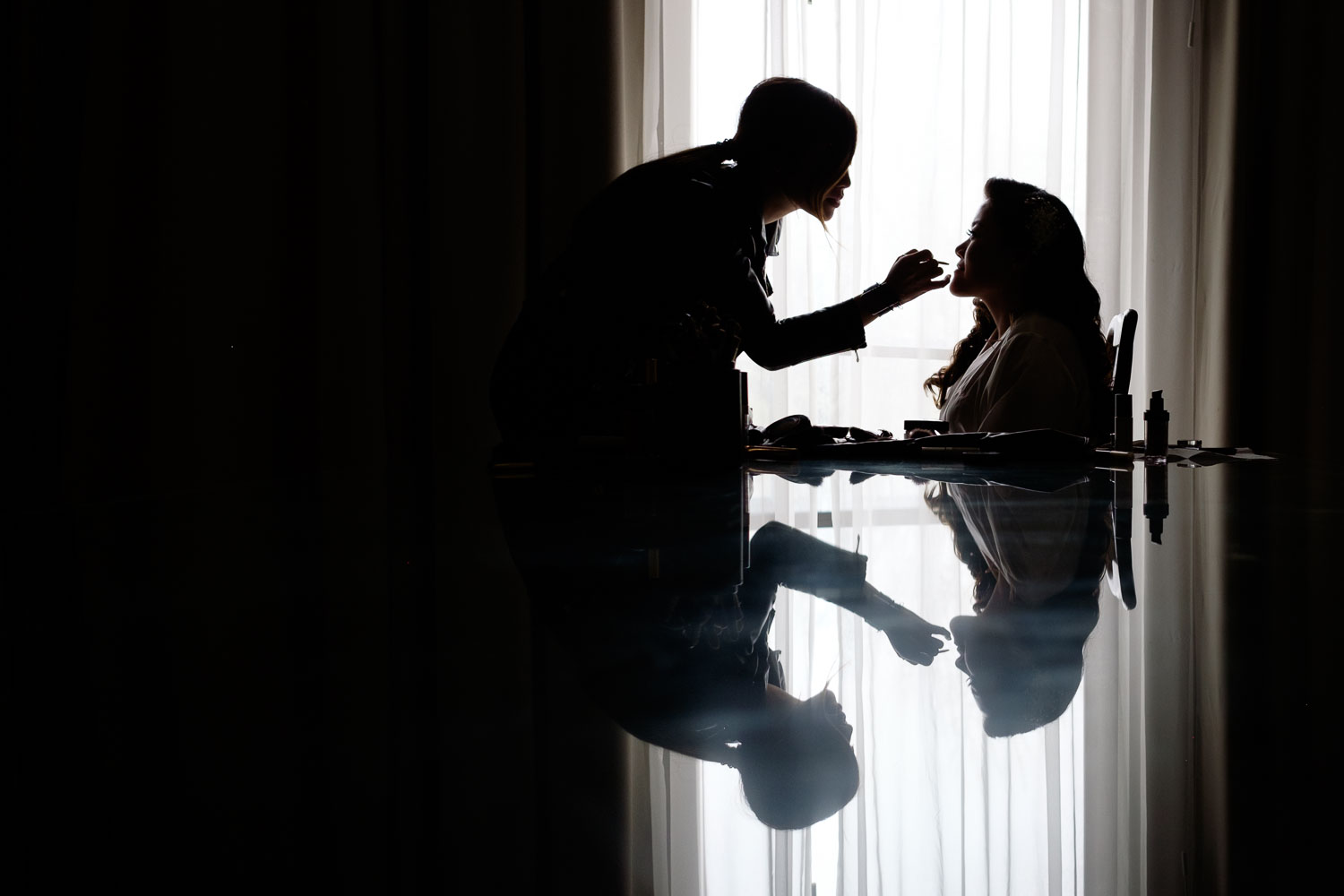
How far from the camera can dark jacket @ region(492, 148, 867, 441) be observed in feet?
4.31

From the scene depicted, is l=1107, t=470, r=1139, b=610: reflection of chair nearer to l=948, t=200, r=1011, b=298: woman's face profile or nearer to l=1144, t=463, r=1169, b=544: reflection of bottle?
l=1144, t=463, r=1169, b=544: reflection of bottle

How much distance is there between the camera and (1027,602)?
1.02 feet

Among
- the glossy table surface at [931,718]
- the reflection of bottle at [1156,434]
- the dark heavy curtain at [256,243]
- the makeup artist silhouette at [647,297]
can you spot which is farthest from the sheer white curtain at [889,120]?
the glossy table surface at [931,718]

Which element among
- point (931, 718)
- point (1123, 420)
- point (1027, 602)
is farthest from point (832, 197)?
point (931, 718)

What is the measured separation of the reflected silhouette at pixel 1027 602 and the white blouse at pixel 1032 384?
1246mm

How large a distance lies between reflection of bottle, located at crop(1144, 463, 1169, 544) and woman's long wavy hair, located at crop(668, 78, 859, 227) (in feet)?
2.43

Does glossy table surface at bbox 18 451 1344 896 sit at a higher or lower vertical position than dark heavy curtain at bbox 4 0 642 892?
lower

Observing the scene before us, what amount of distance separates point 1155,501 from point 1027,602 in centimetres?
43

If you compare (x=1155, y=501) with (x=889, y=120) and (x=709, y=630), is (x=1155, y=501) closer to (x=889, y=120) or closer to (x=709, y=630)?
(x=709, y=630)

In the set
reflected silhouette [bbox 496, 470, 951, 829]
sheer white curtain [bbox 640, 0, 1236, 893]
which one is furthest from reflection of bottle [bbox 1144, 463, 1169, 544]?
sheer white curtain [bbox 640, 0, 1236, 893]

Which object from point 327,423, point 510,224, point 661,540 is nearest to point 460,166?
point 510,224

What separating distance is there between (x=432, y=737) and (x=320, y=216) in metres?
2.51

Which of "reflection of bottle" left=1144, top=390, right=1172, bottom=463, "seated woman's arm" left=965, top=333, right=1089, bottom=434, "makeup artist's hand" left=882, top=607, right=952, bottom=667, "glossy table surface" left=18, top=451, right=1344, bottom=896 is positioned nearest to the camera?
"glossy table surface" left=18, top=451, right=1344, bottom=896

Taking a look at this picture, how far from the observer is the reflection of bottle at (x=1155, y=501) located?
0.50 m
